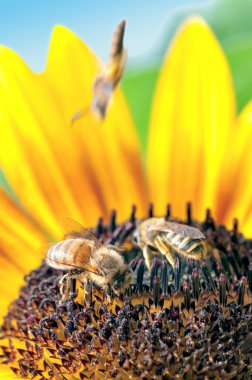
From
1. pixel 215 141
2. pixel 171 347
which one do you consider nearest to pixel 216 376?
pixel 171 347

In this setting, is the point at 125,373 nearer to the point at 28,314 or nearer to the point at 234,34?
the point at 28,314

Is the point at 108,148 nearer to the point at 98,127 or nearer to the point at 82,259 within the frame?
the point at 98,127

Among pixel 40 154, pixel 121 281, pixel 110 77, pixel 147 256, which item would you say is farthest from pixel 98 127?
pixel 121 281

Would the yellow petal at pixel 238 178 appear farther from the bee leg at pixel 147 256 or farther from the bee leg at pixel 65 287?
the bee leg at pixel 65 287

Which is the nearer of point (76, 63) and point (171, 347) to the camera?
point (171, 347)

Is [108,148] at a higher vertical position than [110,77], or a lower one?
lower

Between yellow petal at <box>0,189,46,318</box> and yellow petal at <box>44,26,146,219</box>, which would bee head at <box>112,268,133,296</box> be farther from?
yellow petal at <box>44,26,146,219</box>

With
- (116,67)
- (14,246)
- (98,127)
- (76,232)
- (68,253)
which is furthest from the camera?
(98,127)
